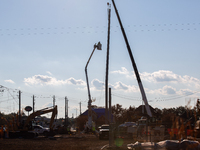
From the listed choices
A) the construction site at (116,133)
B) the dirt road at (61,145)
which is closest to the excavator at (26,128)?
the construction site at (116,133)

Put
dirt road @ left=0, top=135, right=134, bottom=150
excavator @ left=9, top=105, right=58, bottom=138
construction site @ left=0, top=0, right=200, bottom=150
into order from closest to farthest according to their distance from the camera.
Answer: construction site @ left=0, top=0, right=200, bottom=150
dirt road @ left=0, top=135, right=134, bottom=150
excavator @ left=9, top=105, right=58, bottom=138

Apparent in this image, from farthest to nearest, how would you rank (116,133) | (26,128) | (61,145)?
(26,128), (61,145), (116,133)

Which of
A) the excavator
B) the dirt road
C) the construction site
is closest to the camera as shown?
the construction site

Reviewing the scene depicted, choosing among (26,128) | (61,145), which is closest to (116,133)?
(61,145)

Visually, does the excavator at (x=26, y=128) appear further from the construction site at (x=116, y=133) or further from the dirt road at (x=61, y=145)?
the dirt road at (x=61, y=145)

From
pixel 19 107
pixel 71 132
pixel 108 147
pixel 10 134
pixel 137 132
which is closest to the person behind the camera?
pixel 108 147

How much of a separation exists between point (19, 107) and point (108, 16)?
123ft

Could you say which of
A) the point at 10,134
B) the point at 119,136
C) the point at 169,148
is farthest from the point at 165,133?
the point at 10,134

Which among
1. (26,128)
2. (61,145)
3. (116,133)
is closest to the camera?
(116,133)

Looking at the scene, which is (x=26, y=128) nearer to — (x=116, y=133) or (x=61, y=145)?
(x=61, y=145)

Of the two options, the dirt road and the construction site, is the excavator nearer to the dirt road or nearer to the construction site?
the construction site

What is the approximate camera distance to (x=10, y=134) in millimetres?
40469

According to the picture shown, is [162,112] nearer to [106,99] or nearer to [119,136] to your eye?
[106,99]

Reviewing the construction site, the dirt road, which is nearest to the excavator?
the construction site
